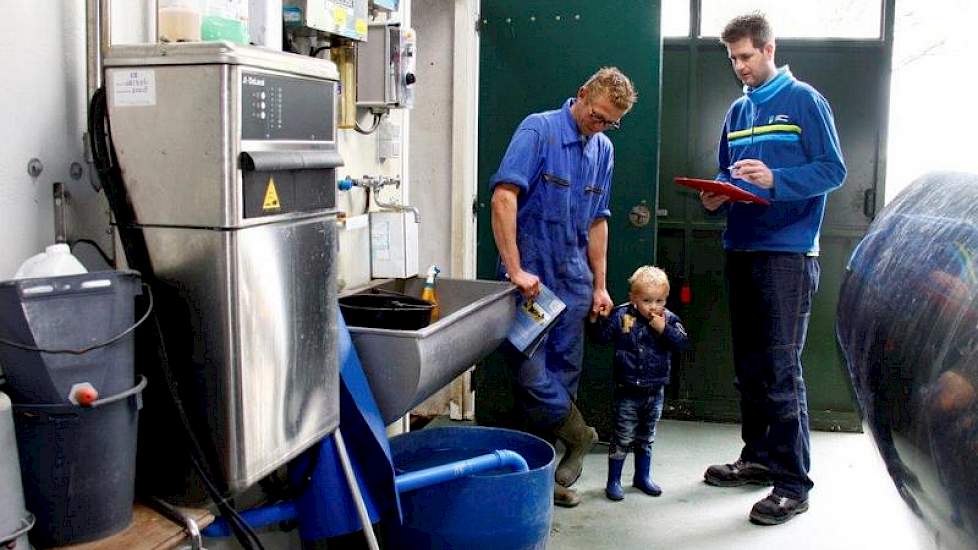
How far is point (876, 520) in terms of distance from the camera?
329 cm

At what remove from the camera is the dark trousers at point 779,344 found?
10.7ft

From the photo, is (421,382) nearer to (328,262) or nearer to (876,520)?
(328,262)

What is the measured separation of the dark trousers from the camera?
326 centimetres

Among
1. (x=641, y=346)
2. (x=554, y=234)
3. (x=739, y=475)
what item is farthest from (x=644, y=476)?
(x=554, y=234)

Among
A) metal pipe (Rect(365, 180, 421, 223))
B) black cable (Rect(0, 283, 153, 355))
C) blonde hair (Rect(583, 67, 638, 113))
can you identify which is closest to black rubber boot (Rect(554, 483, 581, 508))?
metal pipe (Rect(365, 180, 421, 223))

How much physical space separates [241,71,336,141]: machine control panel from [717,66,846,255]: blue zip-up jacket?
1.84m

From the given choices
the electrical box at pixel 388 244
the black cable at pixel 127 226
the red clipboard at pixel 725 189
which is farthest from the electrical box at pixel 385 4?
the black cable at pixel 127 226

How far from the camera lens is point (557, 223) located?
11.0 feet

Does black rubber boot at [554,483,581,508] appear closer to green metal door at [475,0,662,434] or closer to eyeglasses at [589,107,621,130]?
green metal door at [475,0,662,434]

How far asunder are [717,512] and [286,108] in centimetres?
228

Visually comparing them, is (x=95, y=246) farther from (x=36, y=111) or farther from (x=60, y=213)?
(x=36, y=111)

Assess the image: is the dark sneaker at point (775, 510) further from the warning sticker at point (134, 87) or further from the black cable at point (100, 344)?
the warning sticker at point (134, 87)

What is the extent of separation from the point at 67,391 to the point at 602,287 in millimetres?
2337

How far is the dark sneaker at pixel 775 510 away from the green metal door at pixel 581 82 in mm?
952
